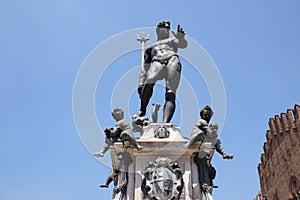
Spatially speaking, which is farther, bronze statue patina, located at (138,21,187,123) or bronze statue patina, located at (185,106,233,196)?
bronze statue patina, located at (138,21,187,123)

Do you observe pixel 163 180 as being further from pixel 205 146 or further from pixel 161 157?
pixel 205 146

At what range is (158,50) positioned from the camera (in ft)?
24.0

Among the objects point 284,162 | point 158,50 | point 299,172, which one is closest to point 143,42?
point 158,50

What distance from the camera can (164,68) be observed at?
7082 mm

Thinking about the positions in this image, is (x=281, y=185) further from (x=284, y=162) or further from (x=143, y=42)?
(x=143, y=42)

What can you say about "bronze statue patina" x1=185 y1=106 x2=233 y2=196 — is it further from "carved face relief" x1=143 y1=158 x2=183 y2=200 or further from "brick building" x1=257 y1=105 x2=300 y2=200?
"brick building" x1=257 y1=105 x2=300 y2=200

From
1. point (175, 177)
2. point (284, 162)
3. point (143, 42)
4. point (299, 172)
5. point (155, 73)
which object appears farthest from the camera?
point (284, 162)

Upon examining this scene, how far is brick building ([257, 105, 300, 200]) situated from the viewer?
33875mm

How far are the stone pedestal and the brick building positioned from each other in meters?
29.5

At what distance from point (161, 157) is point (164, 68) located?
1.91m

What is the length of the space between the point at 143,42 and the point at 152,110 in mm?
2480

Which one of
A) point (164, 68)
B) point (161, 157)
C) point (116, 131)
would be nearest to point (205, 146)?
point (161, 157)

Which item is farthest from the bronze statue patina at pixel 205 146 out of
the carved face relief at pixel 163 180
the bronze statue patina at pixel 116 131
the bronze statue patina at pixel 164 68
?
the bronze statue patina at pixel 116 131

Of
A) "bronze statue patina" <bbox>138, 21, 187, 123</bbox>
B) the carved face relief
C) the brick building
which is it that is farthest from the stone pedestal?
the brick building
